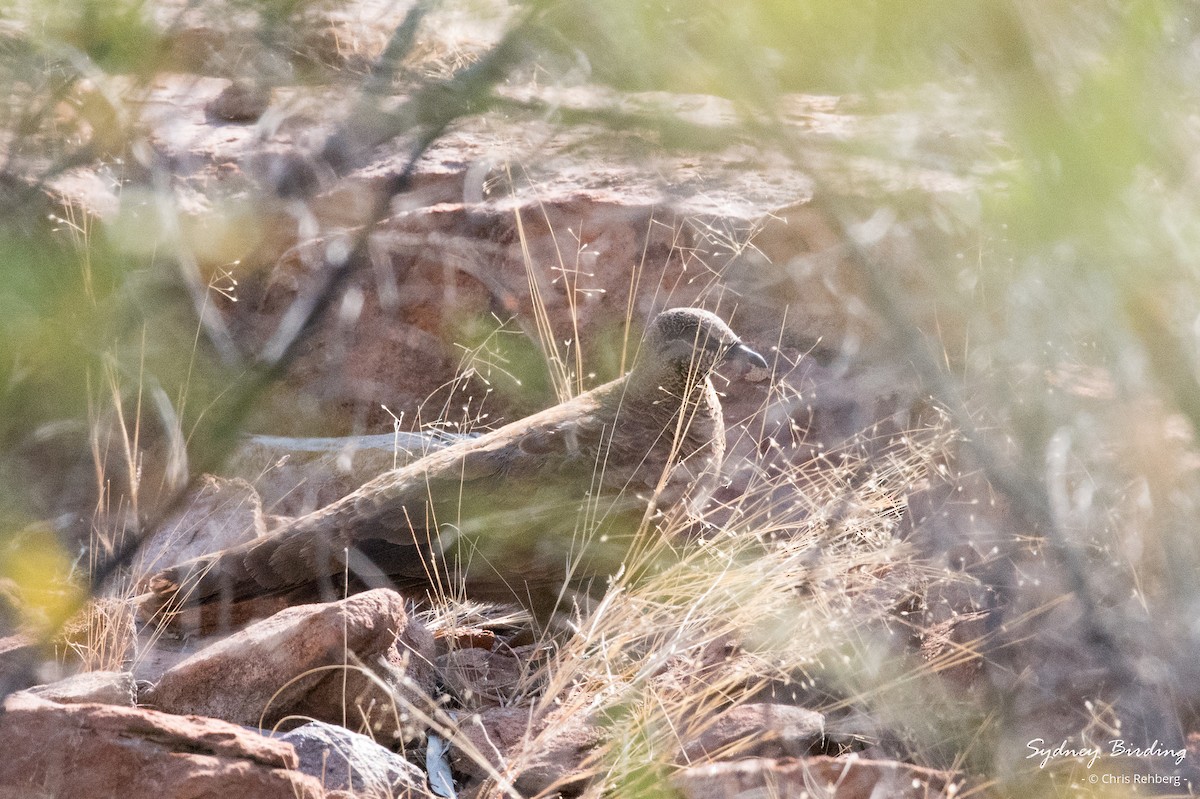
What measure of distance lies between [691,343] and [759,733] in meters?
1.50

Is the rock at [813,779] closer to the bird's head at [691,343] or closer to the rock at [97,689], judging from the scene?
the rock at [97,689]

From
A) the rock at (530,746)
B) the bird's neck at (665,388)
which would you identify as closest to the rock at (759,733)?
the rock at (530,746)

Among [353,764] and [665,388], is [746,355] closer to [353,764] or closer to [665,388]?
[665,388]

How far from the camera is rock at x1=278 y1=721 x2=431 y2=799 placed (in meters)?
2.22

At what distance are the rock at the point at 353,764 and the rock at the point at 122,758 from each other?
0.21 m

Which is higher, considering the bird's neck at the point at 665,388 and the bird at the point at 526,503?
the bird's neck at the point at 665,388

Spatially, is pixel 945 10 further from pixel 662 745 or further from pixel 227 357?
pixel 227 357

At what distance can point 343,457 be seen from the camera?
404 centimetres

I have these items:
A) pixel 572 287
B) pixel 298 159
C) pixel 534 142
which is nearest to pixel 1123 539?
pixel 572 287

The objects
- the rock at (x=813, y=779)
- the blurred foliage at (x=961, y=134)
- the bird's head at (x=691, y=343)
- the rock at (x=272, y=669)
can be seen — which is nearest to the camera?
the blurred foliage at (x=961, y=134)

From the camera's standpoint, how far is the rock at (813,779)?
222 centimetres

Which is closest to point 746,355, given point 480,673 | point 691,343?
point 691,343

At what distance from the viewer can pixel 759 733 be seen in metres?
2.44

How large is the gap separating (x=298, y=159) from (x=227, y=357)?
5.46ft
